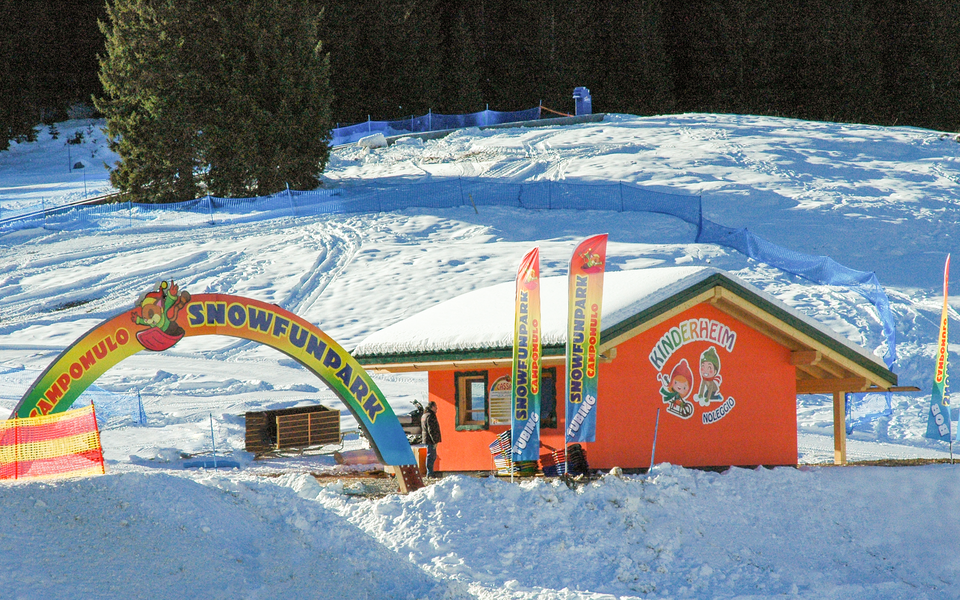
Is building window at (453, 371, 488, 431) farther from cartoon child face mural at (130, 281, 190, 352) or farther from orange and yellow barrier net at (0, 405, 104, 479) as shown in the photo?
orange and yellow barrier net at (0, 405, 104, 479)

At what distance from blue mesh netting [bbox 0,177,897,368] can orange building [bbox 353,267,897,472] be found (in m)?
18.0

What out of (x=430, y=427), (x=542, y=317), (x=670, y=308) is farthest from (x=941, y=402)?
(x=430, y=427)

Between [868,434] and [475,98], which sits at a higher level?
[475,98]

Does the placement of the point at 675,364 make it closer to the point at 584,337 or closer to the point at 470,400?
the point at 584,337

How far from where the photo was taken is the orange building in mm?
13734

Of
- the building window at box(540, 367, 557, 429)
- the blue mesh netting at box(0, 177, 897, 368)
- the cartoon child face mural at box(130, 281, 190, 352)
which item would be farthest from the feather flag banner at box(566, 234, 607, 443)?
the blue mesh netting at box(0, 177, 897, 368)

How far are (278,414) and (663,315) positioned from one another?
9229 millimetres

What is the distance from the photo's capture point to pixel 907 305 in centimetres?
2617

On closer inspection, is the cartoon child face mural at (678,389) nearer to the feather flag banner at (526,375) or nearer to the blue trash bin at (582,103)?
the feather flag banner at (526,375)

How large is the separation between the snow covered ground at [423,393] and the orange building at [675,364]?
1.18m

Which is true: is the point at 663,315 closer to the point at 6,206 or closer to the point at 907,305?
the point at 907,305

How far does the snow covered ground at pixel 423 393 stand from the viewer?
1003 centimetres

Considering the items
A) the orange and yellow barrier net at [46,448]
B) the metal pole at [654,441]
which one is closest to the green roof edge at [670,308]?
the metal pole at [654,441]

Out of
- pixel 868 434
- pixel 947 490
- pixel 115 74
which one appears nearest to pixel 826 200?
pixel 868 434
